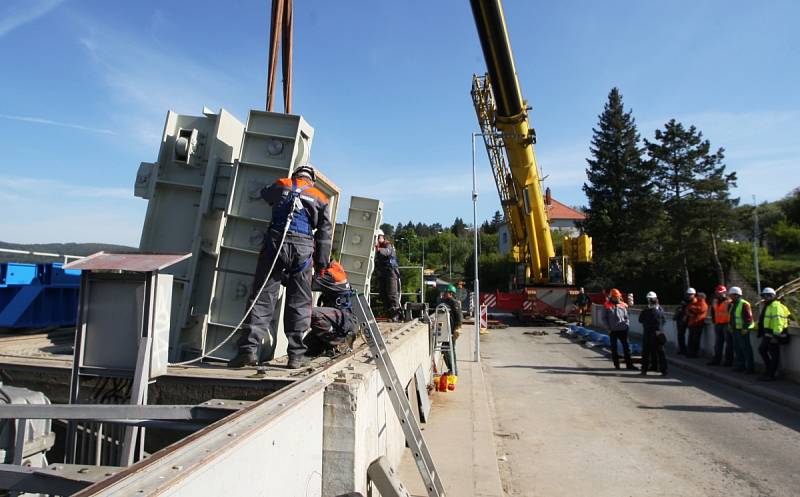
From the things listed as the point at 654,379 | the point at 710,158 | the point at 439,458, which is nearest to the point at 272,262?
the point at 439,458

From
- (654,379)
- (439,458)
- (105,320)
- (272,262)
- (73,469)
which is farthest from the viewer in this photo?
(654,379)

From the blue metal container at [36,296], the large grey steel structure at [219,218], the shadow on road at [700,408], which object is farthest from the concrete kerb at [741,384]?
the blue metal container at [36,296]

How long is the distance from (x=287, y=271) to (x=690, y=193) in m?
41.0

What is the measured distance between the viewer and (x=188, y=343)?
5430 millimetres

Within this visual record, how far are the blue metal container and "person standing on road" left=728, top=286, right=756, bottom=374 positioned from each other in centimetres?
1167

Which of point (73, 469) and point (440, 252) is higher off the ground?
point (440, 252)

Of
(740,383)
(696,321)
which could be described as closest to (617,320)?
(740,383)

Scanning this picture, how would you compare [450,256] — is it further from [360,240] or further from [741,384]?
[741,384]

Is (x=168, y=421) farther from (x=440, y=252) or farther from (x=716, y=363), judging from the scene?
(x=440, y=252)

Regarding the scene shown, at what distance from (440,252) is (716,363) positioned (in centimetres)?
8914

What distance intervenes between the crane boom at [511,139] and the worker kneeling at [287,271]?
9304 mm

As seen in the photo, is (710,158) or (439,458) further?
(710,158)

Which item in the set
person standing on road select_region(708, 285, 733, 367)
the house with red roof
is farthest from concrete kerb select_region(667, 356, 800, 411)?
the house with red roof

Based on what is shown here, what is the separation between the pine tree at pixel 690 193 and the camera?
36.4 metres
